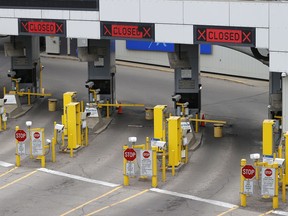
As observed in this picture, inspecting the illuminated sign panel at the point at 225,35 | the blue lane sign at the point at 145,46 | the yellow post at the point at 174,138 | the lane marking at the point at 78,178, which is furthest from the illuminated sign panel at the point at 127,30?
the blue lane sign at the point at 145,46

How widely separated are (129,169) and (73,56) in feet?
97.4

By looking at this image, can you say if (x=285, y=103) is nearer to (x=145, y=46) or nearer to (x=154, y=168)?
(x=154, y=168)

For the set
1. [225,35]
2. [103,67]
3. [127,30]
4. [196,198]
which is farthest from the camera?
[103,67]

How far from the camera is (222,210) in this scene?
35.7 metres

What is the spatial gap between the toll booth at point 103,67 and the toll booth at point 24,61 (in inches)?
146

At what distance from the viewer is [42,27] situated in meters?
47.5

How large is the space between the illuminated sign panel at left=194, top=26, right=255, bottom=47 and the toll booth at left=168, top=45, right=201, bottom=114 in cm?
399

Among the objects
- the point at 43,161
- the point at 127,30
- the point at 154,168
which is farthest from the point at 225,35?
the point at 43,161

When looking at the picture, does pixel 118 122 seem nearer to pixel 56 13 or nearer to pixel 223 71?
pixel 56 13

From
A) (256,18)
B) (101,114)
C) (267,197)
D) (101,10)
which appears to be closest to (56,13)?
(101,10)

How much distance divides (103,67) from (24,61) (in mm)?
4531

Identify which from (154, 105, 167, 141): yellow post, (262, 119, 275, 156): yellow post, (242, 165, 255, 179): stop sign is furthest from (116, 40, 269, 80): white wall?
(242, 165, 255, 179): stop sign

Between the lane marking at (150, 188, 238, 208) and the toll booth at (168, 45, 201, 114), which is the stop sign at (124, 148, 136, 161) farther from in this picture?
the toll booth at (168, 45, 201, 114)

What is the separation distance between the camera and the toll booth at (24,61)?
51.8m
